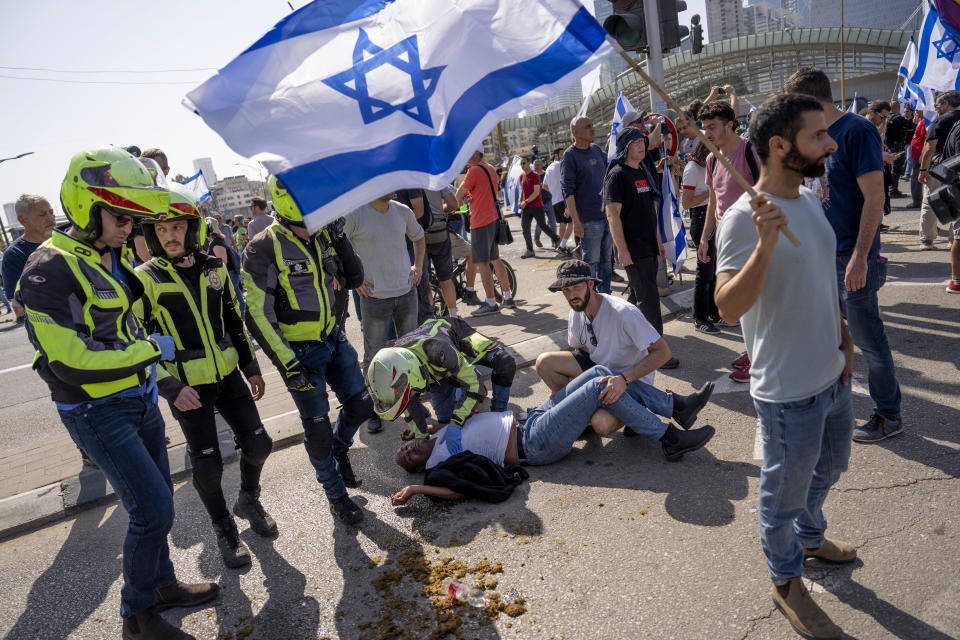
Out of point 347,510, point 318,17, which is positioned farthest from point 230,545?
point 318,17

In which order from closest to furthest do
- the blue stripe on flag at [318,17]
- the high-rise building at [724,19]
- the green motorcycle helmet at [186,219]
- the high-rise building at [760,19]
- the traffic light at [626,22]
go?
the blue stripe on flag at [318,17] → the green motorcycle helmet at [186,219] → the traffic light at [626,22] → the high-rise building at [760,19] → the high-rise building at [724,19]

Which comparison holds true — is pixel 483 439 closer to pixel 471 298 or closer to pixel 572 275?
pixel 572 275

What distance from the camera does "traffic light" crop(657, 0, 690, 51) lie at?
7.91m

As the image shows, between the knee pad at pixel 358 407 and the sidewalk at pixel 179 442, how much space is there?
1.39m

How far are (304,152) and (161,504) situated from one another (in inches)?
69.8

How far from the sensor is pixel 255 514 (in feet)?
12.4

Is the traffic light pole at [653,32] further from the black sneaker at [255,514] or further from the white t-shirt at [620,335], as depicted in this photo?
the black sneaker at [255,514]

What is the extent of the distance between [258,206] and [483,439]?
7105 mm

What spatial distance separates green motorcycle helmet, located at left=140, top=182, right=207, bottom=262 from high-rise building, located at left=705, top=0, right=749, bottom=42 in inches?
6275

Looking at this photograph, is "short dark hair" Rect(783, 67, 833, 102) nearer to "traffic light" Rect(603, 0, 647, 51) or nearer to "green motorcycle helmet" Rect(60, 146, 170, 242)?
"traffic light" Rect(603, 0, 647, 51)

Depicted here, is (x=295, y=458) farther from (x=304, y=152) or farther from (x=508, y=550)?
(x=304, y=152)

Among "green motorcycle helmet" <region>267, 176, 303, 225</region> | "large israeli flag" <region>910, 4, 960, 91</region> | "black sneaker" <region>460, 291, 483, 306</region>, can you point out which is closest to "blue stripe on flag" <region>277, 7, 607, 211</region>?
"green motorcycle helmet" <region>267, 176, 303, 225</region>

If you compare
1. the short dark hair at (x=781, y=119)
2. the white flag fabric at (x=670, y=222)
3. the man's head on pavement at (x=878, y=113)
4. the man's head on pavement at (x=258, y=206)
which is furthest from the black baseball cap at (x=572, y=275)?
the man's head on pavement at (x=878, y=113)

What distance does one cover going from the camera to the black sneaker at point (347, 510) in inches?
147
